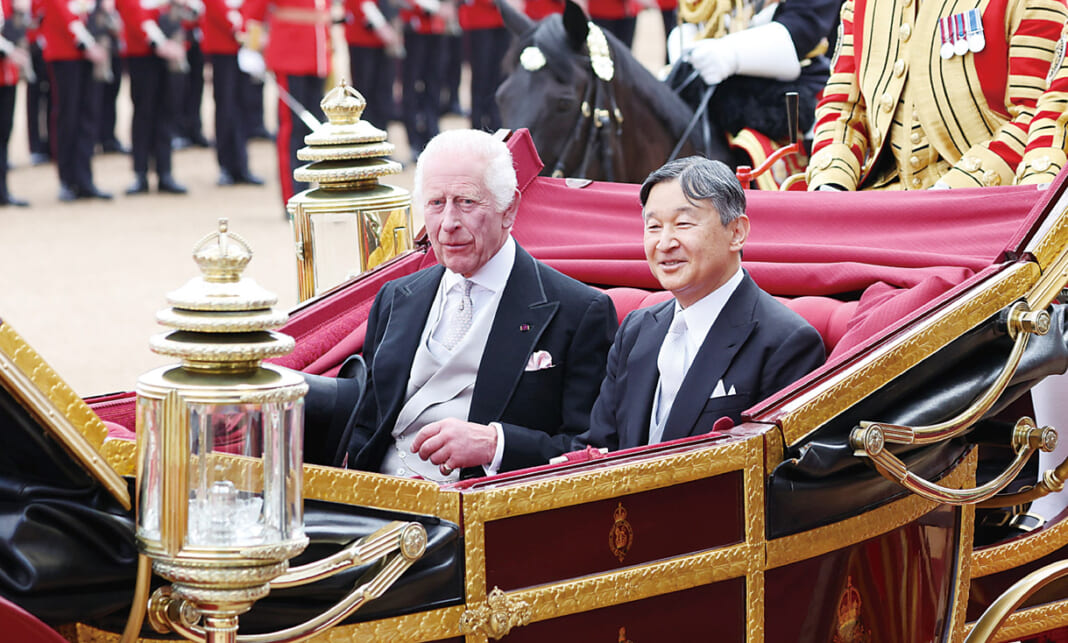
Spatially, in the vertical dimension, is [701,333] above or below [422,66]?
above

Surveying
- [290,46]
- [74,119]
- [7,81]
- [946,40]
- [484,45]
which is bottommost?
[74,119]

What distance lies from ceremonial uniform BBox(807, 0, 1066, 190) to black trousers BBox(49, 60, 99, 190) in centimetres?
687

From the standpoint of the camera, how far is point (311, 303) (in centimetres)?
288

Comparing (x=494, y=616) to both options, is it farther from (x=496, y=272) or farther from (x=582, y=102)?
(x=582, y=102)

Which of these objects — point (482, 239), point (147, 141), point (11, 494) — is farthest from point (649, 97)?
point (147, 141)

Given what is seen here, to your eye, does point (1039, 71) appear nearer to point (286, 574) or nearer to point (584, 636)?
point (584, 636)

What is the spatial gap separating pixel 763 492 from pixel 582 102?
3.01m

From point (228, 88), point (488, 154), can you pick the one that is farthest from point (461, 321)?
point (228, 88)

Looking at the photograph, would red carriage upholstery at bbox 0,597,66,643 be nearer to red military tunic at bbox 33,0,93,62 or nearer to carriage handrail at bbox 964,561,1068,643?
carriage handrail at bbox 964,561,1068,643

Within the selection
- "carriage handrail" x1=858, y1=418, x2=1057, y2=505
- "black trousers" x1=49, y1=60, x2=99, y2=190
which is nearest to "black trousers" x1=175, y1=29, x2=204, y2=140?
"black trousers" x1=49, y1=60, x2=99, y2=190

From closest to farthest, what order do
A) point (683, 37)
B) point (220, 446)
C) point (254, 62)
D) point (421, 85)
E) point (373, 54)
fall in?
point (220, 446) → point (683, 37) → point (254, 62) → point (373, 54) → point (421, 85)

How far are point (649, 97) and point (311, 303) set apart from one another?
242 cm

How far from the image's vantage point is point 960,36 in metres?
3.30

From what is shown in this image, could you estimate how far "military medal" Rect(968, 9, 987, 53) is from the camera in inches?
128
